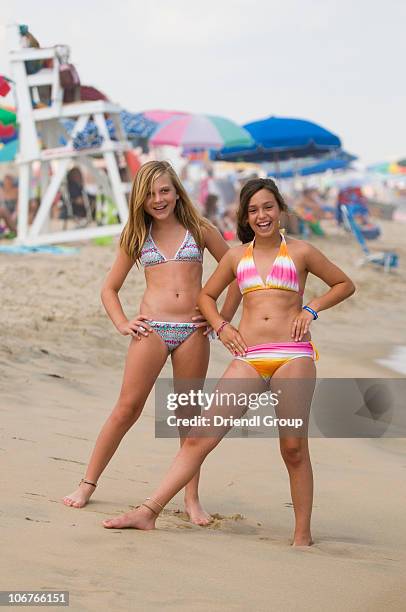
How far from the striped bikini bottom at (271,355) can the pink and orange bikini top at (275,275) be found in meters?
0.21

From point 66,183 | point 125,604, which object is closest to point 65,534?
point 125,604

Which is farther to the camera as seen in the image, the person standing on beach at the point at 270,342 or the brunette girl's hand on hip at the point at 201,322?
the brunette girl's hand on hip at the point at 201,322

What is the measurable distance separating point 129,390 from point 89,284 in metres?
7.09

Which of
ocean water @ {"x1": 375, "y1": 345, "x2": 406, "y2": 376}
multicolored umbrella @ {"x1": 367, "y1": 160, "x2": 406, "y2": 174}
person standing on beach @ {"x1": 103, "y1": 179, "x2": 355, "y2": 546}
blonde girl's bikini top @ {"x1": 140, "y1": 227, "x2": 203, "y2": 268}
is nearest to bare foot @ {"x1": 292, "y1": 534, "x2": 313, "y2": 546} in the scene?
person standing on beach @ {"x1": 103, "y1": 179, "x2": 355, "y2": 546}

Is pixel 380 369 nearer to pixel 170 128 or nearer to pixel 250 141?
pixel 250 141

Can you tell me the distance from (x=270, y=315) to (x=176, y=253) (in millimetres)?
530

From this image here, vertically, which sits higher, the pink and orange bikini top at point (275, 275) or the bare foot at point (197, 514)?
the pink and orange bikini top at point (275, 275)

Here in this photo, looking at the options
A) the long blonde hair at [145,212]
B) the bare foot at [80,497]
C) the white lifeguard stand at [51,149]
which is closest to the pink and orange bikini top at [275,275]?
the long blonde hair at [145,212]

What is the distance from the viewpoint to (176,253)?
3791 mm

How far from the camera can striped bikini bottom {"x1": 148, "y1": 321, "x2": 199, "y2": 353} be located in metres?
3.72

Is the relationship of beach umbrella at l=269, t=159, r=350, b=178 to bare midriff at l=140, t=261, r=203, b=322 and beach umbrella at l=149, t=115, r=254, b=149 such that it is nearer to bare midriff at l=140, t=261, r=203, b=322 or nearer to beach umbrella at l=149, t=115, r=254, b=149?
beach umbrella at l=149, t=115, r=254, b=149

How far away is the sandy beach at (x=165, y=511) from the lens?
2.84 m

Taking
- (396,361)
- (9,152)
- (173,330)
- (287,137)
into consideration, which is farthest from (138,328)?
(9,152)

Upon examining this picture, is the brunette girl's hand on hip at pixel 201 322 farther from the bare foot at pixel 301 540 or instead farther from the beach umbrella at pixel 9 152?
the beach umbrella at pixel 9 152
